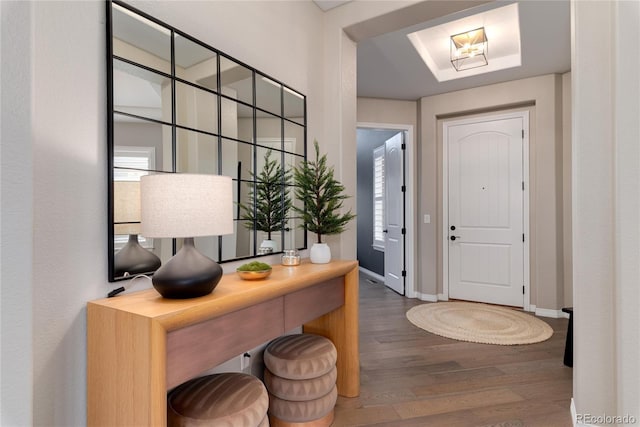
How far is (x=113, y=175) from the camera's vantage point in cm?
122

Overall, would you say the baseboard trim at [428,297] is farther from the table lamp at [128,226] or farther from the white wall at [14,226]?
the white wall at [14,226]

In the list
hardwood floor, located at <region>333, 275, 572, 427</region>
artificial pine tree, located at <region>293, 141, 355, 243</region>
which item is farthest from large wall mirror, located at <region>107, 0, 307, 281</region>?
hardwood floor, located at <region>333, 275, 572, 427</region>

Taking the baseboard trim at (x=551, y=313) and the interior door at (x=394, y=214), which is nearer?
the baseboard trim at (x=551, y=313)

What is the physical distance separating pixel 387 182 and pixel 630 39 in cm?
365

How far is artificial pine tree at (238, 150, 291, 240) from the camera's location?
1.88 meters

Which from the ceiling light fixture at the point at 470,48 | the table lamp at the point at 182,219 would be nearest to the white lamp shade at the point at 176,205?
the table lamp at the point at 182,219

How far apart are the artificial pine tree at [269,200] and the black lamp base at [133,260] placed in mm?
573

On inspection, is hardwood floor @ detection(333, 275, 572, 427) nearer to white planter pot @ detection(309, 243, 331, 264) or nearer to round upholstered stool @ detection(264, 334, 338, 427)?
round upholstered stool @ detection(264, 334, 338, 427)

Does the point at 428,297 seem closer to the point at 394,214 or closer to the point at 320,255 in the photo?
the point at 394,214

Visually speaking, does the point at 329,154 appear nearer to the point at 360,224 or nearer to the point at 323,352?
the point at 323,352

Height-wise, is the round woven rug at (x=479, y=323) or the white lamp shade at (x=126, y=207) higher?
the white lamp shade at (x=126, y=207)

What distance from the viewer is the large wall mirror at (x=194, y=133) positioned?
126 cm

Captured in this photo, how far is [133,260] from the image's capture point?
1300 mm

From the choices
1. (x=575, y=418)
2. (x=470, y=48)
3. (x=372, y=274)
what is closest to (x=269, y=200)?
(x=575, y=418)
